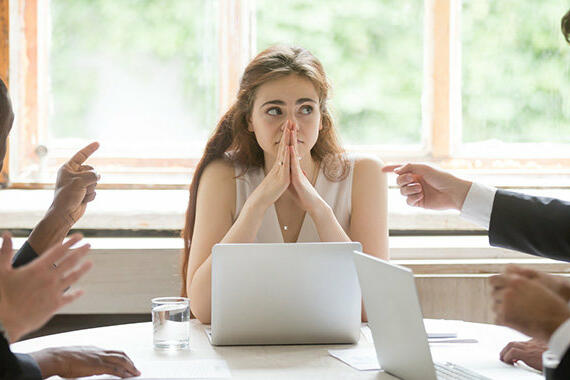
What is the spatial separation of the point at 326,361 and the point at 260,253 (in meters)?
0.26

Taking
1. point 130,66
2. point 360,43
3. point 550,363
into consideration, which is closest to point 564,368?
point 550,363

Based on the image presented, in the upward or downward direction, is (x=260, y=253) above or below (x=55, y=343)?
above

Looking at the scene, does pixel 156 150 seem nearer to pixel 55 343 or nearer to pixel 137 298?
pixel 137 298

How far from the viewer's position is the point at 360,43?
2.82 metres

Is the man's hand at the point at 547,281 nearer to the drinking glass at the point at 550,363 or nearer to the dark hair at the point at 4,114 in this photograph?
the drinking glass at the point at 550,363

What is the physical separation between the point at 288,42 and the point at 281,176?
82 centimetres

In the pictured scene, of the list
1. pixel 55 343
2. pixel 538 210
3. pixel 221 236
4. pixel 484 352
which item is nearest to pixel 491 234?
pixel 538 210

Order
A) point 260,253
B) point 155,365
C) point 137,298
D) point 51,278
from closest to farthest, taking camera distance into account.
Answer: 1. point 51,278
2. point 155,365
3. point 260,253
4. point 137,298

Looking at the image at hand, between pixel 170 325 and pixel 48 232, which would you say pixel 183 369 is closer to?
pixel 170 325

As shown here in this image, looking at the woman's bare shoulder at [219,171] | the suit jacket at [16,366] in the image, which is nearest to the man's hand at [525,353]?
the suit jacket at [16,366]

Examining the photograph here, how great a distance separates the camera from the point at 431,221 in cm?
278

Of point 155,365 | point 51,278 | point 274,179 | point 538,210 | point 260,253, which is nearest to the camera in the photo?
point 51,278

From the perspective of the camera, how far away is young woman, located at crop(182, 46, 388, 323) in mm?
2156

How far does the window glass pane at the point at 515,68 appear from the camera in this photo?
2.85m
